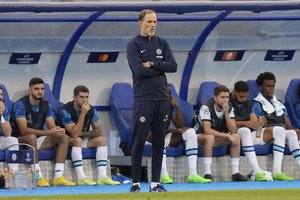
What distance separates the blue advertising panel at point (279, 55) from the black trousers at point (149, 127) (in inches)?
227

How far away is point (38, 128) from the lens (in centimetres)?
1700

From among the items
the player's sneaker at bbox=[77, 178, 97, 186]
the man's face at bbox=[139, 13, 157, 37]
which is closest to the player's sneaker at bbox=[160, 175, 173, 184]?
the player's sneaker at bbox=[77, 178, 97, 186]

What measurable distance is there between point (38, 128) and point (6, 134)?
683 mm

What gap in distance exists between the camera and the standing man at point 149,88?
1397 centimetres

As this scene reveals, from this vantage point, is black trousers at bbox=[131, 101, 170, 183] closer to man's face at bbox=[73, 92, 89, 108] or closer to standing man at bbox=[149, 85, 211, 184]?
standing man at bbox=[149, 85, 211, 184]

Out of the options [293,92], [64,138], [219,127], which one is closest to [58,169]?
[64,138]

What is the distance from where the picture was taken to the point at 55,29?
59.0 ft

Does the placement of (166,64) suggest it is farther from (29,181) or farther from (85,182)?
(85,182)

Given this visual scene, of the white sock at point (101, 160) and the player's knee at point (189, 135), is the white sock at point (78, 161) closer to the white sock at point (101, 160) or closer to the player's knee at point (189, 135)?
the white sock at point (101, 160)

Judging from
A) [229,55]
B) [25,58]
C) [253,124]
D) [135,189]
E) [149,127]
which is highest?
[229,55]

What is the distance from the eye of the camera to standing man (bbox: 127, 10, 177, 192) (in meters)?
14.0

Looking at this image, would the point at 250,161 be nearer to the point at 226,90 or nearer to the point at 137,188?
the point at 226,90

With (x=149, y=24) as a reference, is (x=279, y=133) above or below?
below

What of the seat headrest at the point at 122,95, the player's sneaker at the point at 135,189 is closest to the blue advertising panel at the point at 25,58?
the seat headrest at the point at 122,95
